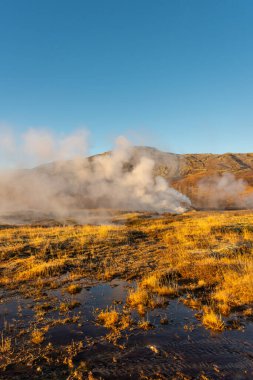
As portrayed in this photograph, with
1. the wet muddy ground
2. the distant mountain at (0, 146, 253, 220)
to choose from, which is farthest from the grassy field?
the distant mountain at (0, 146, 253, 220)

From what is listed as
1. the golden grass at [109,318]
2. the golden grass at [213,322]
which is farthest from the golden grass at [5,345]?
the golden grass at [213,322]

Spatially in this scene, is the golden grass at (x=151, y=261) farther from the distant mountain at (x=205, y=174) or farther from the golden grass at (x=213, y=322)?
the distant mountain at (x=205, y=174)

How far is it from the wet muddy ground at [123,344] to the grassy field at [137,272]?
12 cm

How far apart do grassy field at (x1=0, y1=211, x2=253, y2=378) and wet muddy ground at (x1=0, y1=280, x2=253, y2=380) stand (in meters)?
0.12

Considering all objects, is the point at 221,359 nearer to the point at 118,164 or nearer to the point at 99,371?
the point at 99,371

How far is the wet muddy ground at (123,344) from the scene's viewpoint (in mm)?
5285

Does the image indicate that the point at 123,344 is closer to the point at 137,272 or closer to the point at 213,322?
the point at 213,322

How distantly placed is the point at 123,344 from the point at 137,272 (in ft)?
18.5

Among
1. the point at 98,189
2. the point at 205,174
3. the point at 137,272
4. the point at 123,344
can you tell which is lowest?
the point at 123,344

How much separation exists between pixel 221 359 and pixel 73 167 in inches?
2621

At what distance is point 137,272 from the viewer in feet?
39.0

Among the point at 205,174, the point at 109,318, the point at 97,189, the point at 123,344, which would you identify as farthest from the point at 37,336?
the point at 205,174

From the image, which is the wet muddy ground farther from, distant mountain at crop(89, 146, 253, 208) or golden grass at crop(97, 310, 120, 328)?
distant mountain at crop(89, 146, 253, 208)

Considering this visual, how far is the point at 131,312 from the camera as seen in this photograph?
796cm
